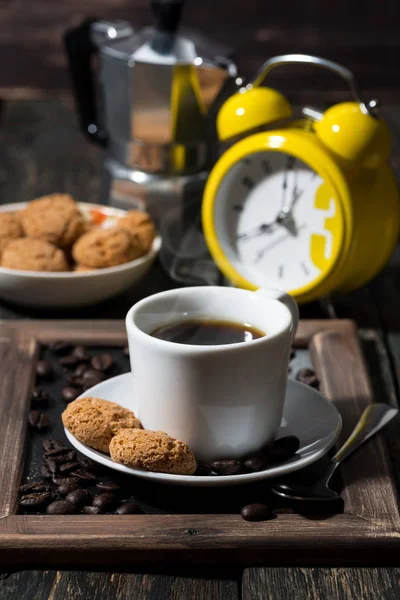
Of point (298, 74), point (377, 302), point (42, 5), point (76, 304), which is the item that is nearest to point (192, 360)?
point (76, 304)

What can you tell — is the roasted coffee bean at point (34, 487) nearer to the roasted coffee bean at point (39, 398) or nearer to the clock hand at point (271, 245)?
the roasted coffee bean at point (39, 398)

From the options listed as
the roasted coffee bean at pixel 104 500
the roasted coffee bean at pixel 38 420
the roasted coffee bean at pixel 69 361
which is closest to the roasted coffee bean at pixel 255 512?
the roasted coffee bean at pixel 104 500

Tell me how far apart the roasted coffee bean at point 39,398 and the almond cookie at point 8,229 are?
0.35 meters

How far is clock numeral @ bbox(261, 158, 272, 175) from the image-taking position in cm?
120

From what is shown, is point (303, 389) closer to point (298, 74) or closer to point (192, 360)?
point (192, 360)

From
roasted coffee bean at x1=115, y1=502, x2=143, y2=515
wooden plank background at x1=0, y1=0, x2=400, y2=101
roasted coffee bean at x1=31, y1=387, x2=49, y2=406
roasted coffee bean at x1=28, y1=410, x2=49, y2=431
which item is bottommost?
wooden plank background at x1=0, y1=0, x2=400, y2=101

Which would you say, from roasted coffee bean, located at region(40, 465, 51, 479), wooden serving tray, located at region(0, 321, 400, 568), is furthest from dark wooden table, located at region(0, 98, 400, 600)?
roasted coffee bean, located at region(40, 465, 51, 479)

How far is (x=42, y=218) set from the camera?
1233 mm

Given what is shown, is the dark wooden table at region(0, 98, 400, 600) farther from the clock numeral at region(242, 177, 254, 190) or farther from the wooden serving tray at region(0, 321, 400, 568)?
the clock numeral at region(242, 177, 254, 190)

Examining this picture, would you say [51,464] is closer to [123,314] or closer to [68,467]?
[68,467]

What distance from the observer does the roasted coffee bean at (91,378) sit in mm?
935

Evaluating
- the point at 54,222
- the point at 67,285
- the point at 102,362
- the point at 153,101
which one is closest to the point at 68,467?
the point at 102,362

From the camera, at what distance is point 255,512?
697mm

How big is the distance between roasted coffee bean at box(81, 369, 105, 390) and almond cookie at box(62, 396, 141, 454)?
0.15 m
